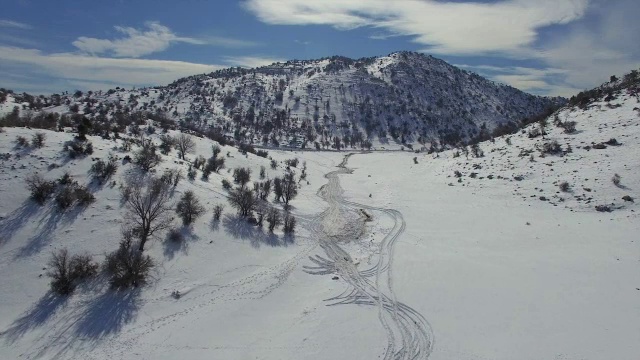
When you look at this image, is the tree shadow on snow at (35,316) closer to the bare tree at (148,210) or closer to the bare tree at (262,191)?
the bare tree at (148,210)

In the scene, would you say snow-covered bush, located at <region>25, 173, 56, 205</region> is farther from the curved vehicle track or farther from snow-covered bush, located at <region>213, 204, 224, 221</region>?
the curved vehicle track

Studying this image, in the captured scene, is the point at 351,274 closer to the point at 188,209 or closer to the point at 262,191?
the point at 188,209

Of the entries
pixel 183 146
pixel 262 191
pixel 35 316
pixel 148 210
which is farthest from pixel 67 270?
pixel 183 146

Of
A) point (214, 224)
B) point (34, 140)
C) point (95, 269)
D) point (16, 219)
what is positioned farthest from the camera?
point (214, 224)

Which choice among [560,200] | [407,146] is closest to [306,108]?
[407,146]

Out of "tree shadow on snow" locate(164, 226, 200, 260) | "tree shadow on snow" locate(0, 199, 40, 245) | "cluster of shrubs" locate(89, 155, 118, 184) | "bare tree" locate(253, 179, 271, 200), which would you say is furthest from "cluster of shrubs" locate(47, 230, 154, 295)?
"bare tree" locate(253, 179, 271, 200)

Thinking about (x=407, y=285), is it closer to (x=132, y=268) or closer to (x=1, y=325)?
(x=132, y=268)
